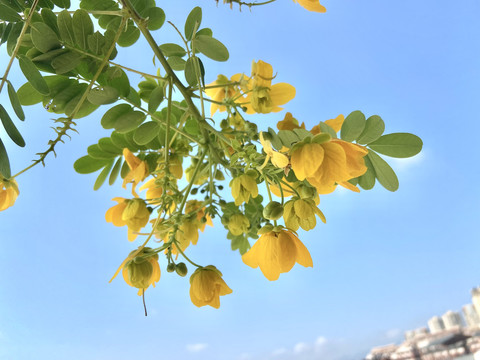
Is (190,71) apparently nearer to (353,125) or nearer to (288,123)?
(288,123)

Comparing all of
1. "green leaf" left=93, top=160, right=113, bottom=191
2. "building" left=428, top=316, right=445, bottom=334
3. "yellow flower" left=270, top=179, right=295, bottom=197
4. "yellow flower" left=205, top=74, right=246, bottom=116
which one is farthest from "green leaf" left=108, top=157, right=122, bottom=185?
"building" left=428, top=316, right=445, bottom=334

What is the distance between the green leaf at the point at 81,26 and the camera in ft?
1.82

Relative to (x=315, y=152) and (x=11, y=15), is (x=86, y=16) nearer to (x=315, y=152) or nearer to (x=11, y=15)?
(x=11, y=15)

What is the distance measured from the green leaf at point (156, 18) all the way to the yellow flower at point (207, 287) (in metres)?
0.50

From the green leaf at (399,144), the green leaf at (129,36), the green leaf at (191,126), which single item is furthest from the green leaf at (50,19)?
the green leaf at (399,144)

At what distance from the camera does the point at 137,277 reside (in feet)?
1.79

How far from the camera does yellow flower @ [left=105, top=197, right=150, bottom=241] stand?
66 centimetres

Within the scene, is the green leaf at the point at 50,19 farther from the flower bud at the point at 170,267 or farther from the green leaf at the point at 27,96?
the flower bud at the point at 170,267

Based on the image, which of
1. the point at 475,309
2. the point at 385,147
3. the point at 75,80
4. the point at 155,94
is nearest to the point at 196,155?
the point at 155,94

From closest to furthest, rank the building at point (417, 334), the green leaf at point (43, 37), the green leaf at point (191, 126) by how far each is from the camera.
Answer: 1. the green leaf at point (43, 37)
2. the green leaf at point (191, 126)
3. the building at point (417, 334)

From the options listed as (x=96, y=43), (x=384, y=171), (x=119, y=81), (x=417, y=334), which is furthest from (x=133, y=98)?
(x=417, y=334)

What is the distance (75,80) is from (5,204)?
0.25 meters

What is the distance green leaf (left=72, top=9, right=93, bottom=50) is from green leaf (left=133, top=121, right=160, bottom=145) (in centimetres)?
19

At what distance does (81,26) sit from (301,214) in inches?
18.0
